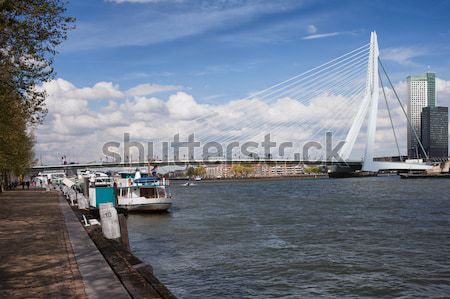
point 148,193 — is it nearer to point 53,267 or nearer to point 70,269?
point 53,267

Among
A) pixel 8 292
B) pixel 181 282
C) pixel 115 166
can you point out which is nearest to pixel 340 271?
pixel 181 282

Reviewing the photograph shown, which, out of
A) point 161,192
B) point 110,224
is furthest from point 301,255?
point 161,192

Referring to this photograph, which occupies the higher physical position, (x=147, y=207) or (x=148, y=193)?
(x=148, y=193)

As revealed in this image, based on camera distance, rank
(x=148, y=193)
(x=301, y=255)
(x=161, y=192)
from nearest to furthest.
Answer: (x=301, y=255) < (x=148, y=193) < (x=161, y=192)

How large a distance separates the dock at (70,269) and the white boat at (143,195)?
845 inches

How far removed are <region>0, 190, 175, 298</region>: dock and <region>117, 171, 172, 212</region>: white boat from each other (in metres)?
21.5

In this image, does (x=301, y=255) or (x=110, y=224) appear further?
(x=301, y=255)

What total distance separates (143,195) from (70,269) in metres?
29.0

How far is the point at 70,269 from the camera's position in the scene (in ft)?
30.0

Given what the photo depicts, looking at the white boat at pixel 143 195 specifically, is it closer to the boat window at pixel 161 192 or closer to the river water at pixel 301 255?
the boat window at pixel 161 192

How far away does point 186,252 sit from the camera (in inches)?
728

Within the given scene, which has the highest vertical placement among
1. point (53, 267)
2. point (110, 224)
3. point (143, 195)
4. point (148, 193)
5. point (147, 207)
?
point (110, 224)

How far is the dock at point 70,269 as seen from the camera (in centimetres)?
750

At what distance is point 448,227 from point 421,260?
9210 millimetres
